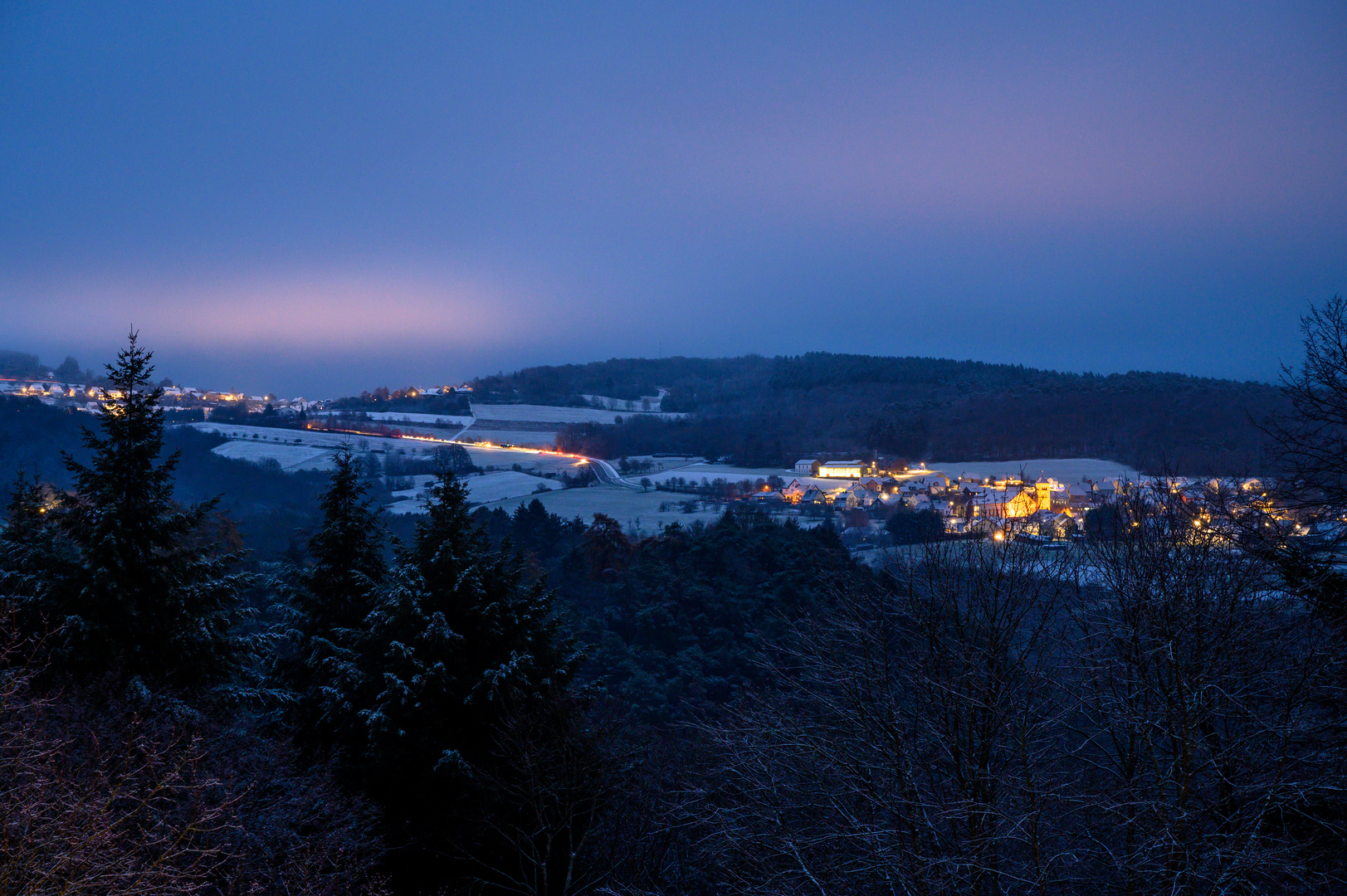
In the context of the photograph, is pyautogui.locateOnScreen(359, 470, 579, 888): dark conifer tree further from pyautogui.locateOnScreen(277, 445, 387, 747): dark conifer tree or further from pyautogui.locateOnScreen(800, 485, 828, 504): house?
pyautogui.locateOnScreen(800, 485, 828, 504): house

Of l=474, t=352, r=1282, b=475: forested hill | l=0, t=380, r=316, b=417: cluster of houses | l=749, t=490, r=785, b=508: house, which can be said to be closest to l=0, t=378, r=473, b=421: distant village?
l=0, t=380, r=316, b=417: cluster of houses

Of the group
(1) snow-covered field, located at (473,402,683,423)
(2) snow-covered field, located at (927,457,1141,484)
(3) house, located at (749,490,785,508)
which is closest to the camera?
(2) snow-covered field, located at (927,457,1141,484)

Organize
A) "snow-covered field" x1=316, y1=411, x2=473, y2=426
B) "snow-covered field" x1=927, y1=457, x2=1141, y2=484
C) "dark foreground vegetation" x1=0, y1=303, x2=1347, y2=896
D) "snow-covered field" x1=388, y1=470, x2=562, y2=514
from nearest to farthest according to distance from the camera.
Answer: "dark foreground vegetation" x1=0, y1=303, x2=1347, y2=896 < "snow-covered field" x1=927, y1=457, x2=1141, y2=484 < "snow-covered field" x1=388, y1=470, x2=562, y2=514 < "snow-covered field" x1=316, y1=411, x2=473, y2=426

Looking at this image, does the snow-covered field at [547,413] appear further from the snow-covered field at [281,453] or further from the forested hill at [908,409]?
the snow-covered field at [281,453]

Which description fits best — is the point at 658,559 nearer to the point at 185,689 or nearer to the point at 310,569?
the point at 310,569

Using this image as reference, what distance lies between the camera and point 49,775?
5.68 m

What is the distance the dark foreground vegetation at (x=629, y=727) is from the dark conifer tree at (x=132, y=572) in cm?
4

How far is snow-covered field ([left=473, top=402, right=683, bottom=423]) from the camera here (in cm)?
7419

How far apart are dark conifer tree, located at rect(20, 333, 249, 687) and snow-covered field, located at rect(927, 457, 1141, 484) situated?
2912 cm

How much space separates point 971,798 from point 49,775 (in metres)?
7.85

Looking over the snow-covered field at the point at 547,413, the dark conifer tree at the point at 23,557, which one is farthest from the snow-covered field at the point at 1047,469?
the snow-covered field at the point at 547,413

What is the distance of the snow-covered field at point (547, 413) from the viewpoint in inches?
2921

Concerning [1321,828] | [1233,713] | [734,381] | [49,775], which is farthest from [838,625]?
[734,381]

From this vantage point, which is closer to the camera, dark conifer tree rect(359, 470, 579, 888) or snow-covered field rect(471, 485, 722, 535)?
dark conifer tree rect(359, 470, 579, 888)
